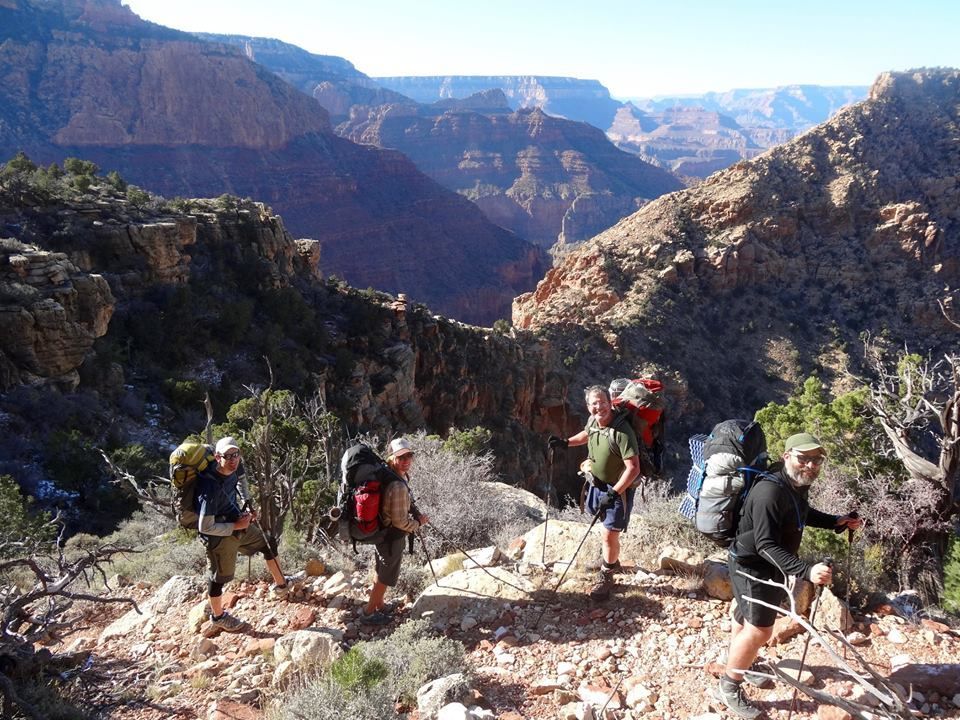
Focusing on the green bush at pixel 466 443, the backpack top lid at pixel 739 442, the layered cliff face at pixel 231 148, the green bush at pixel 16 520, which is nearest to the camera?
the backpack top lid at pixel 739 442

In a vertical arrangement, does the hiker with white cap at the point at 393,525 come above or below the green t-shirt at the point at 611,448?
below

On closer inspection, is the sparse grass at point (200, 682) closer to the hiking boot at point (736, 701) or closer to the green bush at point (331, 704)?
the green bush at point (331, 704)

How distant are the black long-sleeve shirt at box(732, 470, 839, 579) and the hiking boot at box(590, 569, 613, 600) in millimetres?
1398

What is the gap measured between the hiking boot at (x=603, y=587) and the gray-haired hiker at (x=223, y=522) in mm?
2381

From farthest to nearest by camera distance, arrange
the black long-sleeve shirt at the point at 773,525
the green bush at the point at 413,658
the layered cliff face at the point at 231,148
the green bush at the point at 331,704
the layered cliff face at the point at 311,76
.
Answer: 1. the layered cliff face at the point at 311,76
2. the layered cliff face at the point at 231,148
3. the green bush at the point at 413,658
4. the green bush at the point at 331,704
5. the black long-sleeve shirt at the point at 773,525

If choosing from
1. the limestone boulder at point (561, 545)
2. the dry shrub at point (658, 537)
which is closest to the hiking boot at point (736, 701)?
the dry shrub at point (658, 537)

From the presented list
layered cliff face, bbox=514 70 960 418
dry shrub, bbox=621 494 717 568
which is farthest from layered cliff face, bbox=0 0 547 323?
dry shrub, bbox=621 494 717 568

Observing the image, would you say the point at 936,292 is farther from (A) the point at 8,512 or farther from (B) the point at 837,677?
(A) the point at 8,512

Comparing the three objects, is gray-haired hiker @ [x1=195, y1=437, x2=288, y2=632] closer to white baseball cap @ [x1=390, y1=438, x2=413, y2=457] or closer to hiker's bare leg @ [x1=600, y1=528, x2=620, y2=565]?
white baseball cap @ [x1=390, y1=438, x2=413, y2=457]

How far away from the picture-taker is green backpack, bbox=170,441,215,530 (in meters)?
4.22

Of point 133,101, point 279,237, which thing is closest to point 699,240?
point 279,237

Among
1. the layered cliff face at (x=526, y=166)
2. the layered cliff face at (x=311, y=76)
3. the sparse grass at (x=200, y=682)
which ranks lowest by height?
the sparse grass at (x=200, y=682)

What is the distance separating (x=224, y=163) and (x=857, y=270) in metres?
64.1

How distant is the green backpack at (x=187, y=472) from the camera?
13.8ft
